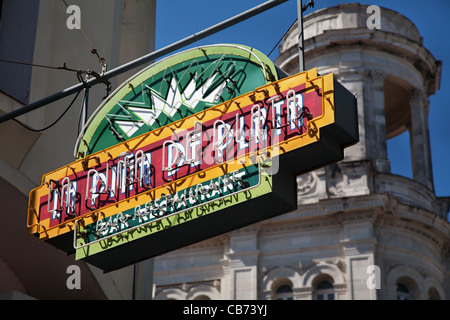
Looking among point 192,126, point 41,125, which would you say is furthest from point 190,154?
point 41,125

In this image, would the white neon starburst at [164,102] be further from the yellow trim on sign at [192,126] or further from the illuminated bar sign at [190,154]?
the yellow trim on sign at [192,126]

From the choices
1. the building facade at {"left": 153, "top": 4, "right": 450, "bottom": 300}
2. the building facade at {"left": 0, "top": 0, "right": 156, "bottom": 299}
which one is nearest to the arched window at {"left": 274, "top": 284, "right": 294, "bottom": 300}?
the building facade at {"left": 153, "top": 4, "right": 450, "bottom": 300}

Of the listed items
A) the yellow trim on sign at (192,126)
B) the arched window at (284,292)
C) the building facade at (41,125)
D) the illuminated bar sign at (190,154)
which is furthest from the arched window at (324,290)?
the yellow trim on sign at (192,126)

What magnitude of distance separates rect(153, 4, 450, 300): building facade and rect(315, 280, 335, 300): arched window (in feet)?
0.14

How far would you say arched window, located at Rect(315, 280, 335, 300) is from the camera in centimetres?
4759

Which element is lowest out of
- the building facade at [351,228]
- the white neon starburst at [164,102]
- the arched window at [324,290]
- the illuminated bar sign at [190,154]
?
the illuminated bar sign at [190,154]

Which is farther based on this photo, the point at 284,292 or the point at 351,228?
the point at 284,292

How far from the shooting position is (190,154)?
46.3 feet

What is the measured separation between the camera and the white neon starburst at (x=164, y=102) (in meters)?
14.8

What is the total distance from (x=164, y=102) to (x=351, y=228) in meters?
33.4

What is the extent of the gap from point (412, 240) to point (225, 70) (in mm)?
35259

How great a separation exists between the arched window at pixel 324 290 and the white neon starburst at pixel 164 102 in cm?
3318

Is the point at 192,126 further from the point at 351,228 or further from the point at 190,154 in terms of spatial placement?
the point at 351,228
